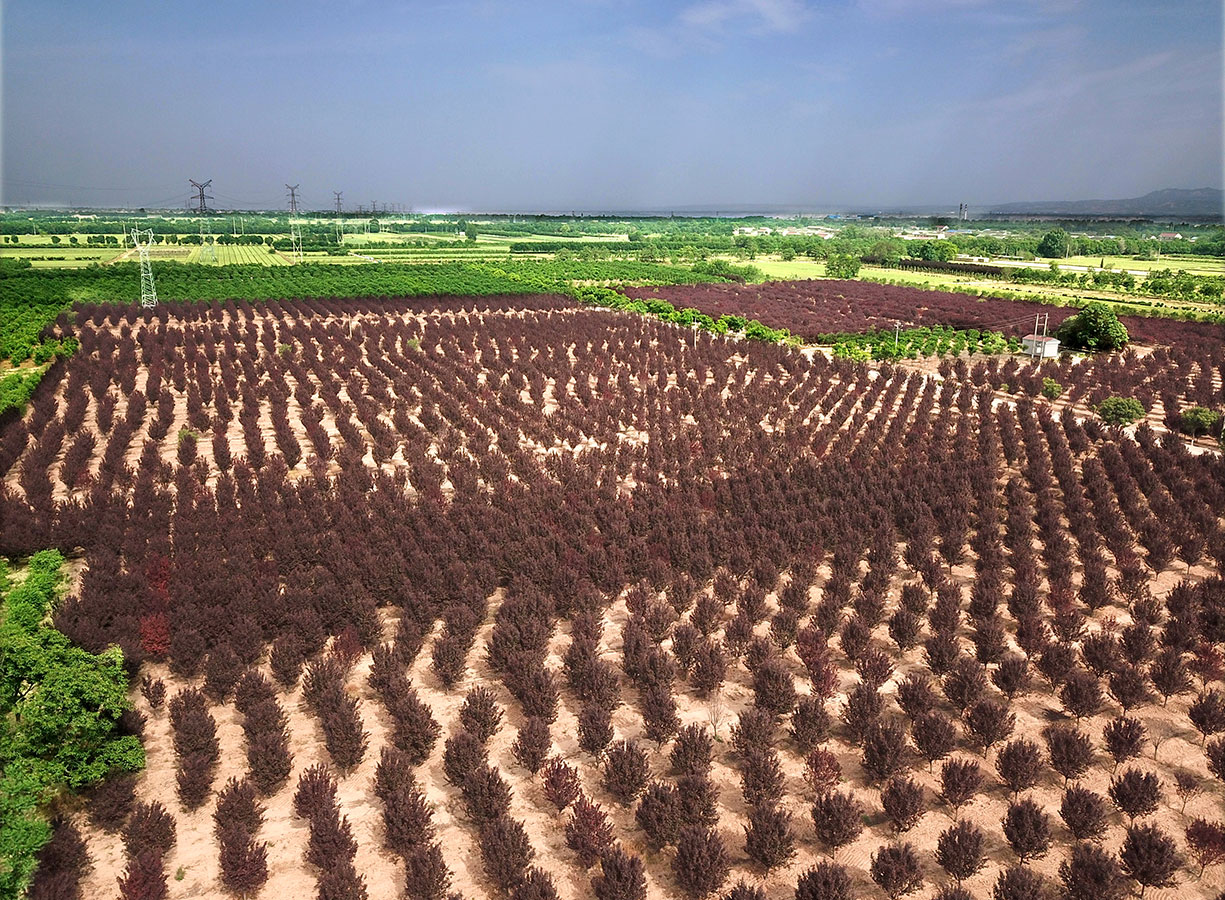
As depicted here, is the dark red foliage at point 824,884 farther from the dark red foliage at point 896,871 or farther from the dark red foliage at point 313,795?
the dark red foliage at point 313,795

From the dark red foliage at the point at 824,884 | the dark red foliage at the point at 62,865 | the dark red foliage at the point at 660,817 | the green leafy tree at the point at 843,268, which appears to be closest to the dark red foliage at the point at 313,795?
the dark red foliage at the point at 62,865

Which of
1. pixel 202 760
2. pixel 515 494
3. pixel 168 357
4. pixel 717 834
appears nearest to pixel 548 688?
pixel 717 834

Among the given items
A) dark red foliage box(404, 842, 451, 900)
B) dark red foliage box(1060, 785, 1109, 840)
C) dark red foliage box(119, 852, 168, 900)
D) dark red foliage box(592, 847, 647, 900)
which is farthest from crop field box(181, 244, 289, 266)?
dark red foliage box(1060, 785, 1109, 840)

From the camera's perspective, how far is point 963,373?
2811 cm

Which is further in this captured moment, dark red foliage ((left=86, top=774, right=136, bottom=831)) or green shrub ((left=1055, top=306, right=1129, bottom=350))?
green shrub ((left=1055, top=306, right=1129, bottom=350))

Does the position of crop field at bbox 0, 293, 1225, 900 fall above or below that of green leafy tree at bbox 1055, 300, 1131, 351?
below

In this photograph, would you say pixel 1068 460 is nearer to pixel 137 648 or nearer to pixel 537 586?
pixel 537 586

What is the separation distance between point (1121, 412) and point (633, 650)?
63.7 ft

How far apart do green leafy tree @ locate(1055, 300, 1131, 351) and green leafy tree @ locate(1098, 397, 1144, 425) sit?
14.5m

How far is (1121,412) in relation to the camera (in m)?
21.6

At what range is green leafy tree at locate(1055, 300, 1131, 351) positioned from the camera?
33906mm

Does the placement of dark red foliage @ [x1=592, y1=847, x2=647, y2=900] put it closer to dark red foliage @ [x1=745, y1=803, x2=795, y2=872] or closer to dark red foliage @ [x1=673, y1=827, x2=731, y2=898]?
dark red foliage @ [x1=673, y1=827, x2=731, y2=898]

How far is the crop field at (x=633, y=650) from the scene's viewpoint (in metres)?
6.54

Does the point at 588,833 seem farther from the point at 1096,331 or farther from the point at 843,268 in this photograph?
the point at 843,268
